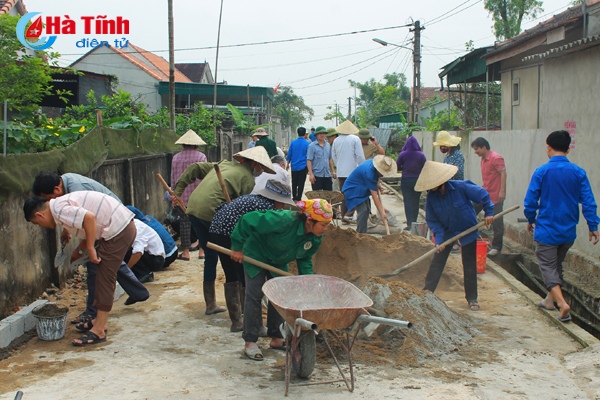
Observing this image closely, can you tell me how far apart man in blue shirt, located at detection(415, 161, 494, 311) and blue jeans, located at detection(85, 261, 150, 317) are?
3027 mm

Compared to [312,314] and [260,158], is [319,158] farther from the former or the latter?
[312,314]

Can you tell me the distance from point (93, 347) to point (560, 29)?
403 inches

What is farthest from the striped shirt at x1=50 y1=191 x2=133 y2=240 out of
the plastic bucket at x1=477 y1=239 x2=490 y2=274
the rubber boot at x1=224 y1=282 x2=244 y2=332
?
the plastic bucket at x1=477 y1=239 x2=490 y2=274

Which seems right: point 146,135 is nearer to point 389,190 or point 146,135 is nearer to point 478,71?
point 389,190

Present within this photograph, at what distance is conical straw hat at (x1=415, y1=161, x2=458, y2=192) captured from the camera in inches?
208

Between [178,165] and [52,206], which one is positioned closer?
[52,206]

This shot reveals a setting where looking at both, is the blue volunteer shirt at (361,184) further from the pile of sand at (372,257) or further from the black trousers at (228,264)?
the black trousers at (228,264)

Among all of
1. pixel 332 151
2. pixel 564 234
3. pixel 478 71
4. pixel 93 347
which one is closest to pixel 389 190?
pixel 478 71

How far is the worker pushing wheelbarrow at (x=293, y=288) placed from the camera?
135 inches

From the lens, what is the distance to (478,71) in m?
16.4

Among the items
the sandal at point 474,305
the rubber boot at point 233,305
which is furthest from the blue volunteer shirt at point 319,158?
the rubber boot at point 233,305

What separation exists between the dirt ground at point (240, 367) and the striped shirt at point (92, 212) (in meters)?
1.01

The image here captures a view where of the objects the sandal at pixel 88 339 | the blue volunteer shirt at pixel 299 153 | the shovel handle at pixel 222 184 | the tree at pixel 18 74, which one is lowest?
the sandal at pixel 88 339

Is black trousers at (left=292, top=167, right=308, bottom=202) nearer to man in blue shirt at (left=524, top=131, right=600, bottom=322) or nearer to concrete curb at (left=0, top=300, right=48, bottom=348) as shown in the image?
man in blue shirt at (left=524, top=131, right=600, bottom=322)
